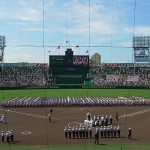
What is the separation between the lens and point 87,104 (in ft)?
139

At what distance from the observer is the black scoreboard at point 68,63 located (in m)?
66.2

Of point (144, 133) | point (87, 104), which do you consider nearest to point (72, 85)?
point (87, 104)

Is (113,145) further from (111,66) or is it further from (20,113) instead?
(111,66)

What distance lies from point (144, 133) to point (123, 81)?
54.1 meters

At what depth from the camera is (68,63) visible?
66.5 meters

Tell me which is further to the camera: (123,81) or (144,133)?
(123,81)

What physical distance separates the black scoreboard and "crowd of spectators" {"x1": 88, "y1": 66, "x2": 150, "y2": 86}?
388 inches

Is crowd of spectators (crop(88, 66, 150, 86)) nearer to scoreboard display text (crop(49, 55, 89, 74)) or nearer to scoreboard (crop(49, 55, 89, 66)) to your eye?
scoreboard display text (crop(49, 55, 89, 74))

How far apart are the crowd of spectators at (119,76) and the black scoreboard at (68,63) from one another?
9847 millimetres

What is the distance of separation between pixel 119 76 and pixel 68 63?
20.7 metres

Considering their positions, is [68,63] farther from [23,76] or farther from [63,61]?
[23,76]

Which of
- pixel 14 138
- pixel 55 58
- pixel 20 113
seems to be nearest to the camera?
pixel 14 138

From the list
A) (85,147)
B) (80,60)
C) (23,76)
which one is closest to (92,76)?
(23,76)

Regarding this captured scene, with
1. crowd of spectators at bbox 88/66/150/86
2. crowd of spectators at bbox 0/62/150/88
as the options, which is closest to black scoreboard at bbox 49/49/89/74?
crowd of spectators at bbox 0/62/150/88
